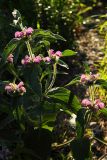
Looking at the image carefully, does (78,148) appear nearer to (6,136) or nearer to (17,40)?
(6,136)

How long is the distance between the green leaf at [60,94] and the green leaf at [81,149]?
0.26 m

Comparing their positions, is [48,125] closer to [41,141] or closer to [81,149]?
[41,141]

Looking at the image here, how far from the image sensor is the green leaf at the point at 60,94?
265cm

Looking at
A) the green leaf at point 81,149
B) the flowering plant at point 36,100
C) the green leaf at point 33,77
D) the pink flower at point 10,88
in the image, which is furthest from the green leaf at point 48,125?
the pink flower at point 10,88

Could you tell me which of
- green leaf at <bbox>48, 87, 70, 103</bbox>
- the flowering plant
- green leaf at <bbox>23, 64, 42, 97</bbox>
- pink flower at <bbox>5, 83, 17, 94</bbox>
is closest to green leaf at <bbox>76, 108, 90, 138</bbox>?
the flowering plant

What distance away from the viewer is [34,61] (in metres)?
2.56

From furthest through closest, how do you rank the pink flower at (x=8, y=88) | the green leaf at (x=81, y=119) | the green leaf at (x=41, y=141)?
the green leaf at (x=41, y=141) → the green leaf at (x=81, y=119) → the pink flower at (x=8, y=88)

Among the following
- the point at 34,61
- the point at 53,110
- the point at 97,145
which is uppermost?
the point at 34,61

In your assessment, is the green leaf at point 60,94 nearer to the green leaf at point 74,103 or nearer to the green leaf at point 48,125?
the green leaf at point 74,103

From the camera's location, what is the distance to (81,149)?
104 inches

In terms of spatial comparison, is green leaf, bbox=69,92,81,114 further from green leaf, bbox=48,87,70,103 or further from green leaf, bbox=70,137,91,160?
green leaf, bbox=70,137,91,160

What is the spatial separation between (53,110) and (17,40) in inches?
20.7

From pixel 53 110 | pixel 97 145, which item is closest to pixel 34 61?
pixel 53 110

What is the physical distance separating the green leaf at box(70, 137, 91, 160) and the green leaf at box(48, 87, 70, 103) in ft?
0.86
